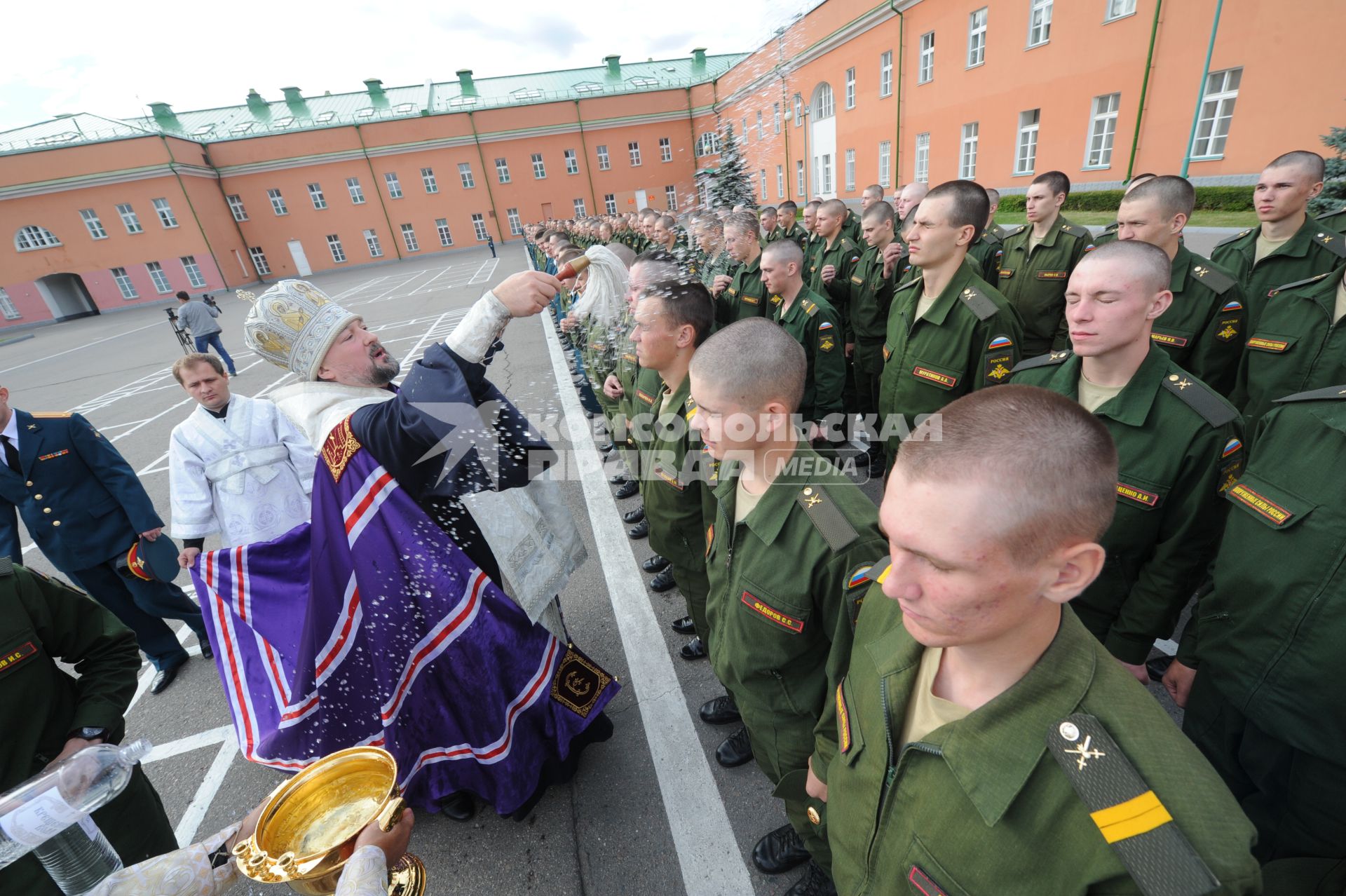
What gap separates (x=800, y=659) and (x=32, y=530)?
14.8 ft

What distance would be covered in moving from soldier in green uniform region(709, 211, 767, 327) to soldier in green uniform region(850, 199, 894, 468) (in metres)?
1.29

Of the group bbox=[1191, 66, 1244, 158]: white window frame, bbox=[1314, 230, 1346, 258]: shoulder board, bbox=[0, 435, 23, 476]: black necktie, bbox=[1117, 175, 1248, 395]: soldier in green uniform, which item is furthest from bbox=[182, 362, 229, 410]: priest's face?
bbox=[1191, 66, 1244, 158]: white window frame

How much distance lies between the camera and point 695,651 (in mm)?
3428

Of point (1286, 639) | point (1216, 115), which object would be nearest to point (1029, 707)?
point (1286, 639)

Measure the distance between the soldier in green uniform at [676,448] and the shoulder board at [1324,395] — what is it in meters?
2.12

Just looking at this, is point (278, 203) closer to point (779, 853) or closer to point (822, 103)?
point (822, 103)

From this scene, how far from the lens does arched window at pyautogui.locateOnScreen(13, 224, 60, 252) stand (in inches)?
1172

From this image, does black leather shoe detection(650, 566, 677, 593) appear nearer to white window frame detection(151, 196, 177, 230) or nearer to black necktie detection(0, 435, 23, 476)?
black necktie detection(0, 435, 23, 476)

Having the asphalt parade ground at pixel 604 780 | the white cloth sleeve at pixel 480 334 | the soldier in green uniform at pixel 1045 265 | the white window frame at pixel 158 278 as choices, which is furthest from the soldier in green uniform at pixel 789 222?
the white window frame at pixel 158 278

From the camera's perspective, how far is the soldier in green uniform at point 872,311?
231 inches

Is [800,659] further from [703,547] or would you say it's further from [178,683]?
[178,683]

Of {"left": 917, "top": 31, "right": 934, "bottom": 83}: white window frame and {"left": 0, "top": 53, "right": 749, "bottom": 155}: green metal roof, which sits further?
{"left": 0, "top": 53, "right": 749, "bottom": 155}: green metal roof

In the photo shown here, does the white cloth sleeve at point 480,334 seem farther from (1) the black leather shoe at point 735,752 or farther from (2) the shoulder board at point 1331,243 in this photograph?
(2) the shoulder board at point 1331,243

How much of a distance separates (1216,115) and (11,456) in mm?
19949
